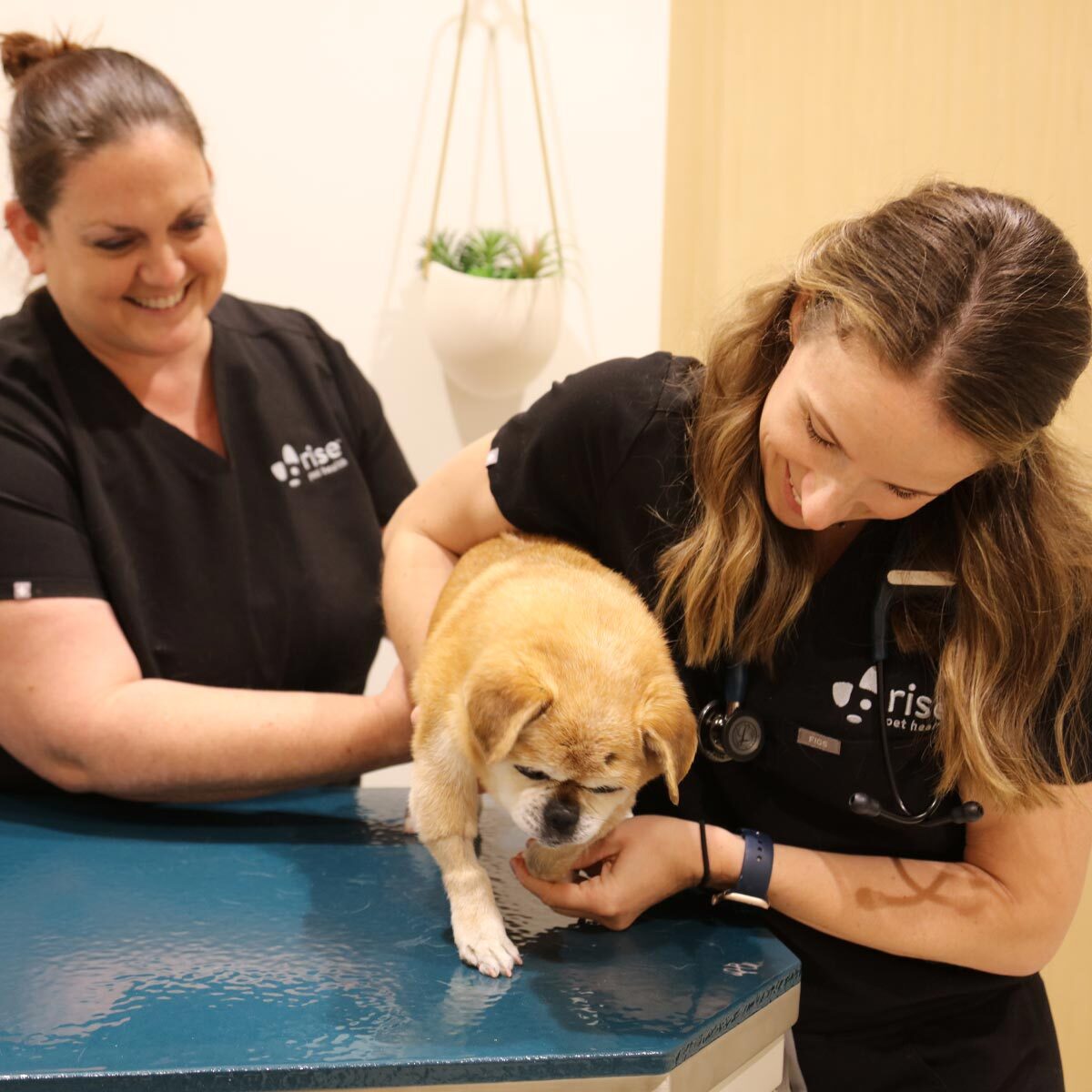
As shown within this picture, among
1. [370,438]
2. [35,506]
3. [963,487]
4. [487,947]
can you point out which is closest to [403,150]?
[370,438]

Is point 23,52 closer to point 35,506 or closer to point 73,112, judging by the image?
point 73,112

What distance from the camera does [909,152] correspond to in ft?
8.96

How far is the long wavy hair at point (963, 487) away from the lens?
1.18m

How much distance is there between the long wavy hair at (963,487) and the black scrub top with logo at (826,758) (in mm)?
39

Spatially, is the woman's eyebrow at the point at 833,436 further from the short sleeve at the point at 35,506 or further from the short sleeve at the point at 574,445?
the short sleeve at the point at 35,506

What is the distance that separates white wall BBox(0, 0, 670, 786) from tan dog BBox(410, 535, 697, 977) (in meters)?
1.84

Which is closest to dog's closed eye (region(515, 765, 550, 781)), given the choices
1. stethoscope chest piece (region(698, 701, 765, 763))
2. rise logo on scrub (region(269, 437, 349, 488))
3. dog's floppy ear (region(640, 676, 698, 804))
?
dog's floppy ear (region(640, 676, 698, 804))

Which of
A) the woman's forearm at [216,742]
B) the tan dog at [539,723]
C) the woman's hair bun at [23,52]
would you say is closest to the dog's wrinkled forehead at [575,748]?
the tan dog at [539,723]

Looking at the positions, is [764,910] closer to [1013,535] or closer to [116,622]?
[1013,535]

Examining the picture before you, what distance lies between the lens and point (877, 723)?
1400 mm

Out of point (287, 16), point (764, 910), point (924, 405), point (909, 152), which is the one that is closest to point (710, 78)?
point (909, 152)

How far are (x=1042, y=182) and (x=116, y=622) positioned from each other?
2.27 meters

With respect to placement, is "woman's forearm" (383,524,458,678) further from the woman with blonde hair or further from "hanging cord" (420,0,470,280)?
"hanging cord" (420,0,470,280)

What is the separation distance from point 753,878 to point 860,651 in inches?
12.5
